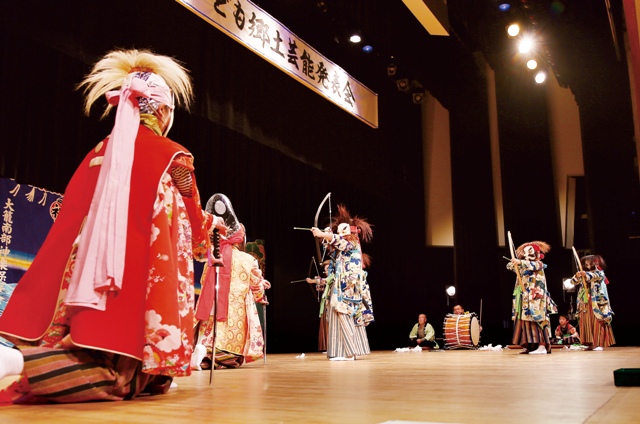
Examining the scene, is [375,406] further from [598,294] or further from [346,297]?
[598,294]

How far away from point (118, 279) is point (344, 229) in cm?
404

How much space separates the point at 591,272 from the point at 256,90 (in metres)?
5.23

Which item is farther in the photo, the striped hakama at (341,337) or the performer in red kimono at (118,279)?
the striped hakama at (341,337)

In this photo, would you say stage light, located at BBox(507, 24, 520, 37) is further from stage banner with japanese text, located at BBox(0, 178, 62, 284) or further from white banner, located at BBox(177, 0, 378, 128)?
stage banner with japanese text, located at BBox(0, 178, 62, 284)

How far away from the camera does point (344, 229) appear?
6.00m

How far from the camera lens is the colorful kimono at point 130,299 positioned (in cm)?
200

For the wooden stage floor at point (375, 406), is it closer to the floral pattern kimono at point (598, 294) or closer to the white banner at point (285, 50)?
Result: the white banner at point (285, 50)

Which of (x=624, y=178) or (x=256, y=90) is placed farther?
(x=624, y=178)

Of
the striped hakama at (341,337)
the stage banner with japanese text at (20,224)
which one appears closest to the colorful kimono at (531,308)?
the striped hakama at (341,337)

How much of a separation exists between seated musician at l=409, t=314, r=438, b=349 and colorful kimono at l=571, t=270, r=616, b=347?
8.65 feet

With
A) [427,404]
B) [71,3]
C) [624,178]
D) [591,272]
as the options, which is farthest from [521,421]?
[624,178]

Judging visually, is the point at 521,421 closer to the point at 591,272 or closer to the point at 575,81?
the point at 591,272

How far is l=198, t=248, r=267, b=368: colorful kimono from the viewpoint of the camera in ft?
15.4

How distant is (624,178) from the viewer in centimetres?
979
